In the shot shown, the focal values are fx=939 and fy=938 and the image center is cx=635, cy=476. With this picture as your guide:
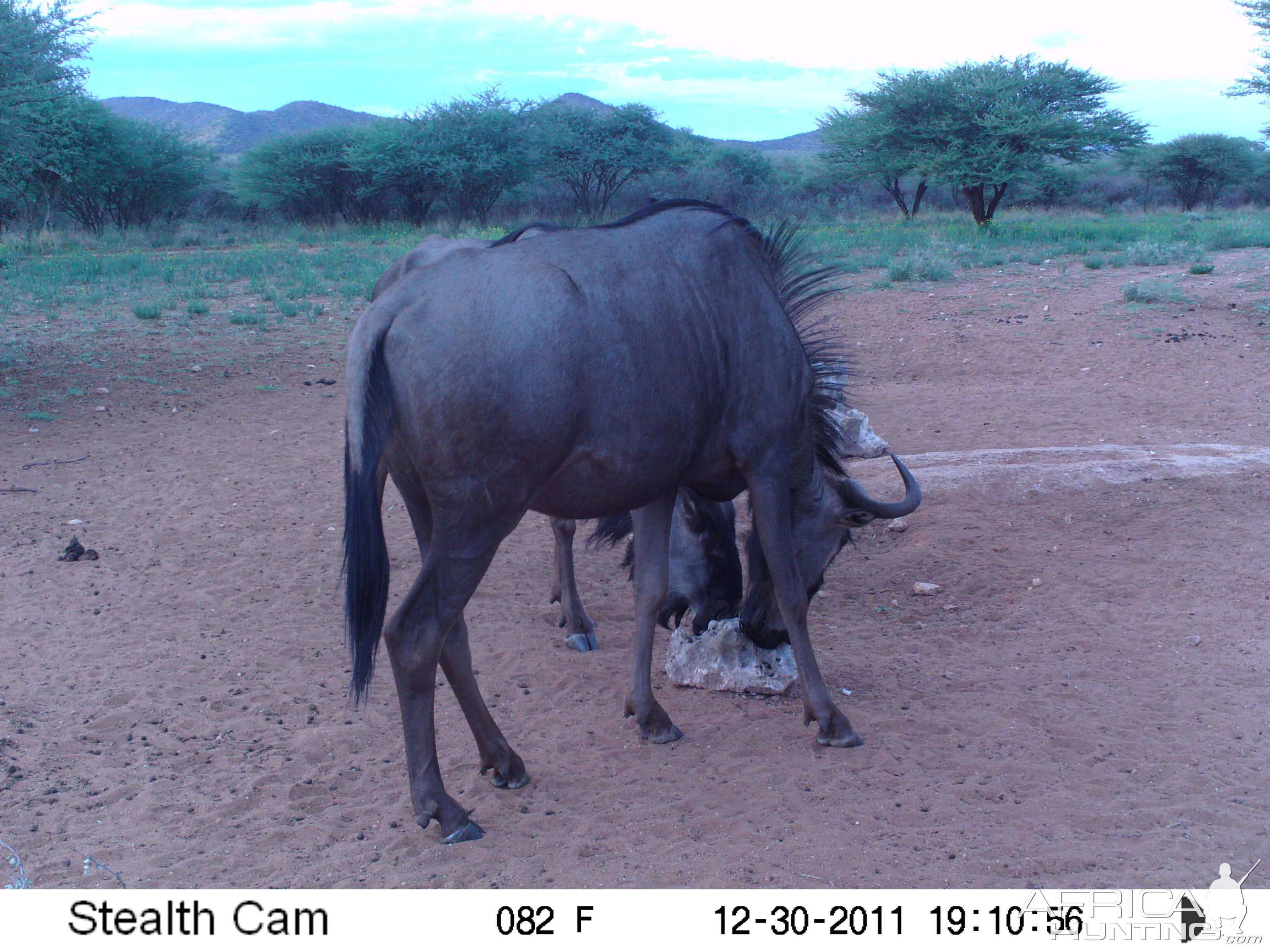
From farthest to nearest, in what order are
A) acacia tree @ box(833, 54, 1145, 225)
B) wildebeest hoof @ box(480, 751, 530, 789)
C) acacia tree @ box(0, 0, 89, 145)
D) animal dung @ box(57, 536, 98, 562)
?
acacia tree @ box(833, 54, 1145, 225) < acacia tree @ box(0, 0, 89, 145) < animal dung @ box(57, 536, 98, 562) < wildebeest hoof @ box(480, 751, 530, 789)

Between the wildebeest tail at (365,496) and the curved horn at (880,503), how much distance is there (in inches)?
78.8

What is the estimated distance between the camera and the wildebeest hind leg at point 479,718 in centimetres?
328

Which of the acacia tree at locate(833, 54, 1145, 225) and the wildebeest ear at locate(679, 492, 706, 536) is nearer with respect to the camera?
the wildebeest ear at locate(679, 492, 706, 536)

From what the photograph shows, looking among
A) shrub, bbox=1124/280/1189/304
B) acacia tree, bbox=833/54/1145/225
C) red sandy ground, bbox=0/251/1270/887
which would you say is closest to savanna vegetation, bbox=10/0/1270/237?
acacia tree, bbox=833/54/1145/225

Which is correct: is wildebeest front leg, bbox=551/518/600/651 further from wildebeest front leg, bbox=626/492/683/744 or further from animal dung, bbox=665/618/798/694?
wildebeest front leg, bbox=626/492/683/744

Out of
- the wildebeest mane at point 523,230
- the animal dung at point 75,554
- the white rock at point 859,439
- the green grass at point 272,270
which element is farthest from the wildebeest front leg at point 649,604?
the animal dung at point 75,554

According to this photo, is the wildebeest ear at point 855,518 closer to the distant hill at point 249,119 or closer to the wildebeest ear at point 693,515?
the wildebeest ear at point 693,515

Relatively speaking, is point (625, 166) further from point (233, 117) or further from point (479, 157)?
point (233, 117)

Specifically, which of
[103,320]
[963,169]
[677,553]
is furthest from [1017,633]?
[963,169]

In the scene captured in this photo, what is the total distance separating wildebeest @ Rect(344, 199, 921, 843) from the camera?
2.87 m

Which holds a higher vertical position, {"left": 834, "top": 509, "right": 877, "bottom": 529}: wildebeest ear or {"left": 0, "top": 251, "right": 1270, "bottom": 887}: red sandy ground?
{"left": 834, "top": 509, "right": 877, "bottom": 529}: wildebeest ear

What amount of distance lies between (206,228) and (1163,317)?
27.9m

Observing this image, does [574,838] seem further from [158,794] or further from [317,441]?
[317,441]

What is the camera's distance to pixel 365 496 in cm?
297
